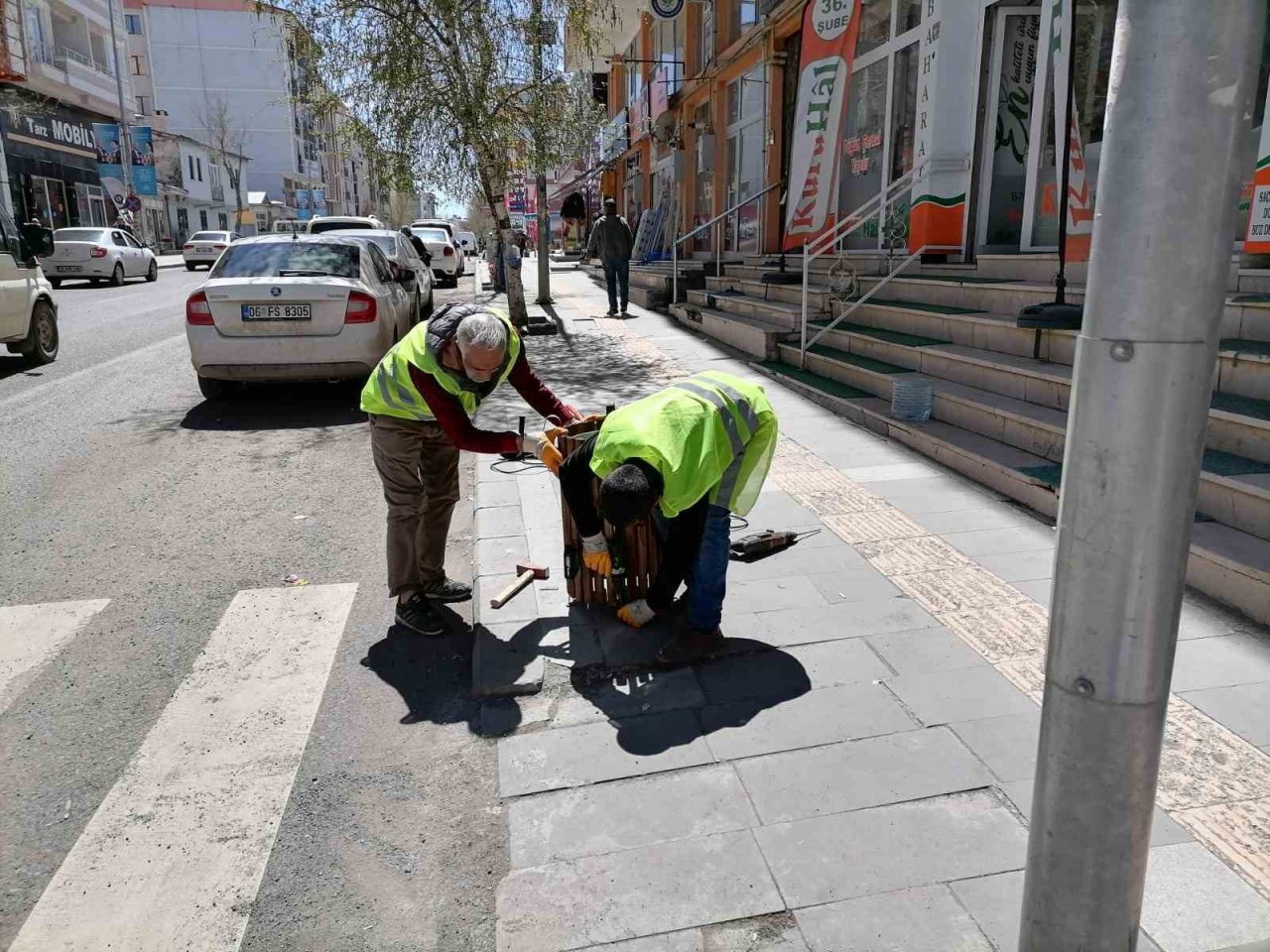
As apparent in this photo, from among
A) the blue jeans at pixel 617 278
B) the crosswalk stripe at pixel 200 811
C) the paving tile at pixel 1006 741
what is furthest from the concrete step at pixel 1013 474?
the blue jeans at pixel 617 278

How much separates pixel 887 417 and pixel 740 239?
1258 cm

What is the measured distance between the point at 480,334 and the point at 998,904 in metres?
2.53

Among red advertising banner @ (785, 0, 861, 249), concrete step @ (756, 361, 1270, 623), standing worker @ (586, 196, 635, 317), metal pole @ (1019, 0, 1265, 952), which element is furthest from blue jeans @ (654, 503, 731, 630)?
standing worker @ (586, 196, 635, 317)

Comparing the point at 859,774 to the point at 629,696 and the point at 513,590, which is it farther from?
the point at 513,590

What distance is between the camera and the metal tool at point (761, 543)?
15.7 ft

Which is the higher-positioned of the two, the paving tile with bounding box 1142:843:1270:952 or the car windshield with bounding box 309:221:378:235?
the car windshield with bounding box 309:221:378:235

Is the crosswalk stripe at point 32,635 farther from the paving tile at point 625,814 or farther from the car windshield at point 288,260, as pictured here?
the car windshield at point 288,260

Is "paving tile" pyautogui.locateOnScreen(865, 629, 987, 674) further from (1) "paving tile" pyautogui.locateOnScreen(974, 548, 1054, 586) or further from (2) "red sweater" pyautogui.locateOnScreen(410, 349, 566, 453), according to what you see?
(2) "red sweater" pyautogui.locateOnScreen(410, 349, 566, 453)

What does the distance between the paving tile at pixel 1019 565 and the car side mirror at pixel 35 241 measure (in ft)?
34.7

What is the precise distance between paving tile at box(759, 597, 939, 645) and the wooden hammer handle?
3.73 feet

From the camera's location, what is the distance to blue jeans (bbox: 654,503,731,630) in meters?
3.68

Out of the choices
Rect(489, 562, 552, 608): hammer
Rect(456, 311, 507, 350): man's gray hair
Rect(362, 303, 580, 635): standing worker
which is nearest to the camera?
Rect(456, 311, 507, 350): man's gray hair

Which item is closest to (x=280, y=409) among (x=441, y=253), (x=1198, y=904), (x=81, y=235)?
(x=1198, y=904)

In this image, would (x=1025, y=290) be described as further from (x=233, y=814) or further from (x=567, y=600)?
(x=233, y=814)
